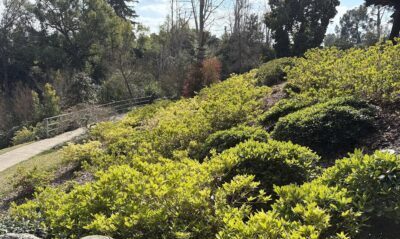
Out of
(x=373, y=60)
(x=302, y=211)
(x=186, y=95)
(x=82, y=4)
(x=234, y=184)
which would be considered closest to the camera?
(x=302, y=211)

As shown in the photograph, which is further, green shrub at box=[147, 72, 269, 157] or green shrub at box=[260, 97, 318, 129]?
green shrub at box=[147, 72, 269, 157]

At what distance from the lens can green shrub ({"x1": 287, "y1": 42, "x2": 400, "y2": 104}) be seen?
20.7 ft

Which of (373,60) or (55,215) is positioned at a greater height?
(373,60)

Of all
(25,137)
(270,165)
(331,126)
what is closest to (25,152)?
(25,137)

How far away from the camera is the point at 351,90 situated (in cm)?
663

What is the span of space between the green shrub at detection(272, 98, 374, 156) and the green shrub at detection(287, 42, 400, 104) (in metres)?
0.57

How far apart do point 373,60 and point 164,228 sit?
218 inches

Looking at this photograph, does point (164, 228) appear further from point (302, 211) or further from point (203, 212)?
point (302, 211)

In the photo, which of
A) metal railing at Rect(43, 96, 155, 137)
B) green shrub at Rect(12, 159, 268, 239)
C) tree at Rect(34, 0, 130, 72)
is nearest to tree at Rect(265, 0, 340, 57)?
tree at Rect(34, 0, 130, 72)

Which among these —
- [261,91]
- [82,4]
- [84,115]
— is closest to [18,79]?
[82,4]

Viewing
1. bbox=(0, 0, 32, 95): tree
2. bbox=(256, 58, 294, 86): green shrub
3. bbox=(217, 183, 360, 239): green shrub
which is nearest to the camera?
bbox=(217, 183, 360, 239): green shrub

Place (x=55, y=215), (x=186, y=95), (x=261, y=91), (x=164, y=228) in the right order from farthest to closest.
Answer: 1. (x=186, y=95)
2. (x=261, y=91)
3. (x=55, y=215)
4. (x=164, y=228)

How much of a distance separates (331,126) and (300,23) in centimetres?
2800

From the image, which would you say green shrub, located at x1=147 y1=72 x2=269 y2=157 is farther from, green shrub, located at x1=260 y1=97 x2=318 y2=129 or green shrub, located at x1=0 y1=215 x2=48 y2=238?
green shrub, located at x1=0 y1=215 x2=48 y2=238
